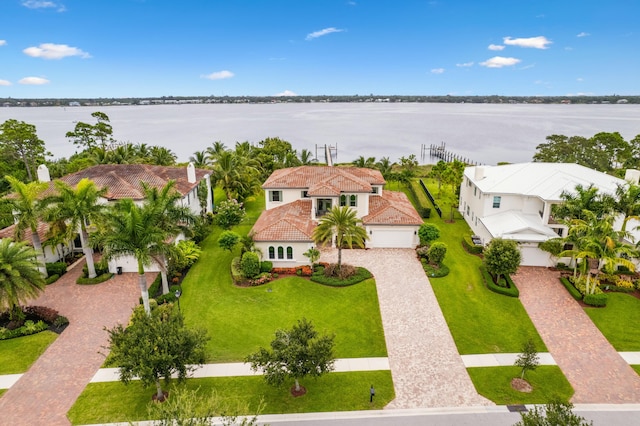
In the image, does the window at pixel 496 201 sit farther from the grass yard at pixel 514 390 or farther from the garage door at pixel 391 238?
the grass yard at pixel 514 390

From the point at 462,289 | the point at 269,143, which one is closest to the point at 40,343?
the point at 462,289

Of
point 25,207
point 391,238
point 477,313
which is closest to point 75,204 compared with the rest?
point 25,207

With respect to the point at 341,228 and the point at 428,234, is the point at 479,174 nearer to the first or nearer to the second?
the point at 428,234

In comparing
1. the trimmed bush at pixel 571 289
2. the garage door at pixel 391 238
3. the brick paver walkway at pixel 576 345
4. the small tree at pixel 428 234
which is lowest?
the brick paver walkway at pixel 576 345

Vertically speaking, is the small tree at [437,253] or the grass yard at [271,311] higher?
the small tree at [437,253]

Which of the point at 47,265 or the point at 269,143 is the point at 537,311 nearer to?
the point at 47,265

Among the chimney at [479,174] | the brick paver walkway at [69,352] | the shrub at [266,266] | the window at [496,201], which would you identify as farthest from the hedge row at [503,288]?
the brick paver walkway at [69,352]

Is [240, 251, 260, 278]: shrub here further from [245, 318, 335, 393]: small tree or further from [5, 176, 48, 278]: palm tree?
[5, 176, 48, 278]: palm tree

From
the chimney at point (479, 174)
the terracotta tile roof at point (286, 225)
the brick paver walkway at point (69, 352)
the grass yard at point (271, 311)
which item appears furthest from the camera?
the chimney at point (479, 174)
